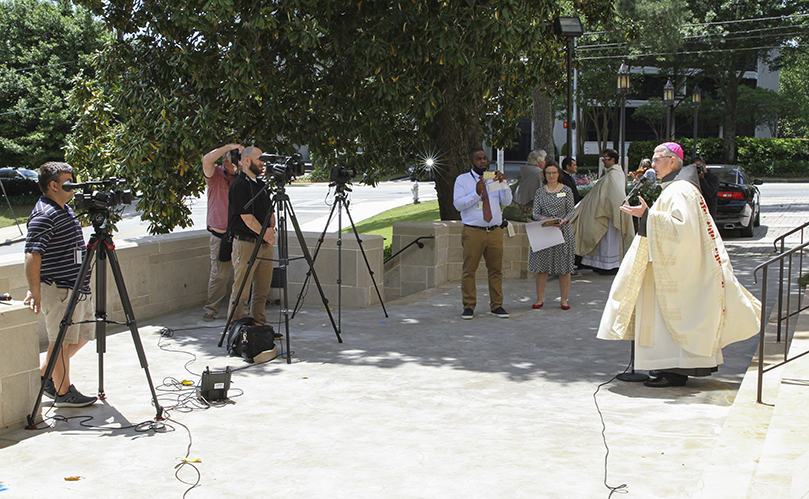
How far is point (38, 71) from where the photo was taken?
37.1 meters

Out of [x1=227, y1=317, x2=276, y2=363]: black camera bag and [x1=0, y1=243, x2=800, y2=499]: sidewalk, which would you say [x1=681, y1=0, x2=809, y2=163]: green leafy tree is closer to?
[x1=0, y1=243, x2=800, y2=499]: sidewalk

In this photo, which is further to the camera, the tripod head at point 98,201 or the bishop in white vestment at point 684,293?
the bishop in white vestment at point 684,293

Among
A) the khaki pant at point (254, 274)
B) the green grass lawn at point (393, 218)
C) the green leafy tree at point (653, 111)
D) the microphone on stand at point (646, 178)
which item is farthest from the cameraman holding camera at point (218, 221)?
the green leafy tree at point (653, 111)

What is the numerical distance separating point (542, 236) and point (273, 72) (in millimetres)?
4768

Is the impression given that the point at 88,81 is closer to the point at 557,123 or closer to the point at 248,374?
the point at 248,374

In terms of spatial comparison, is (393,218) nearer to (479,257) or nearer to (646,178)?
(479,257)

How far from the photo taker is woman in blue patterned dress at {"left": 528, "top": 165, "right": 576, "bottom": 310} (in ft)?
31.6

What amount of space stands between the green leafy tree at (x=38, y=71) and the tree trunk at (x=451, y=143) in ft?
88.0

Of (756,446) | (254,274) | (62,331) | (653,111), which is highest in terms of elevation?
(653,111)

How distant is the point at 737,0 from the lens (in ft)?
132

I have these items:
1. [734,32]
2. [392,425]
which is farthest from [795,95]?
[392,425]

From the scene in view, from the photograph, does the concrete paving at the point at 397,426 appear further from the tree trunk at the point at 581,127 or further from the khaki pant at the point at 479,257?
the tree trunk at the point at 581,127

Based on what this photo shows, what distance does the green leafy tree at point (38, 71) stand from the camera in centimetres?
3581

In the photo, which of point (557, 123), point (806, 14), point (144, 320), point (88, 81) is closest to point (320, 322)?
point (144, 320)
